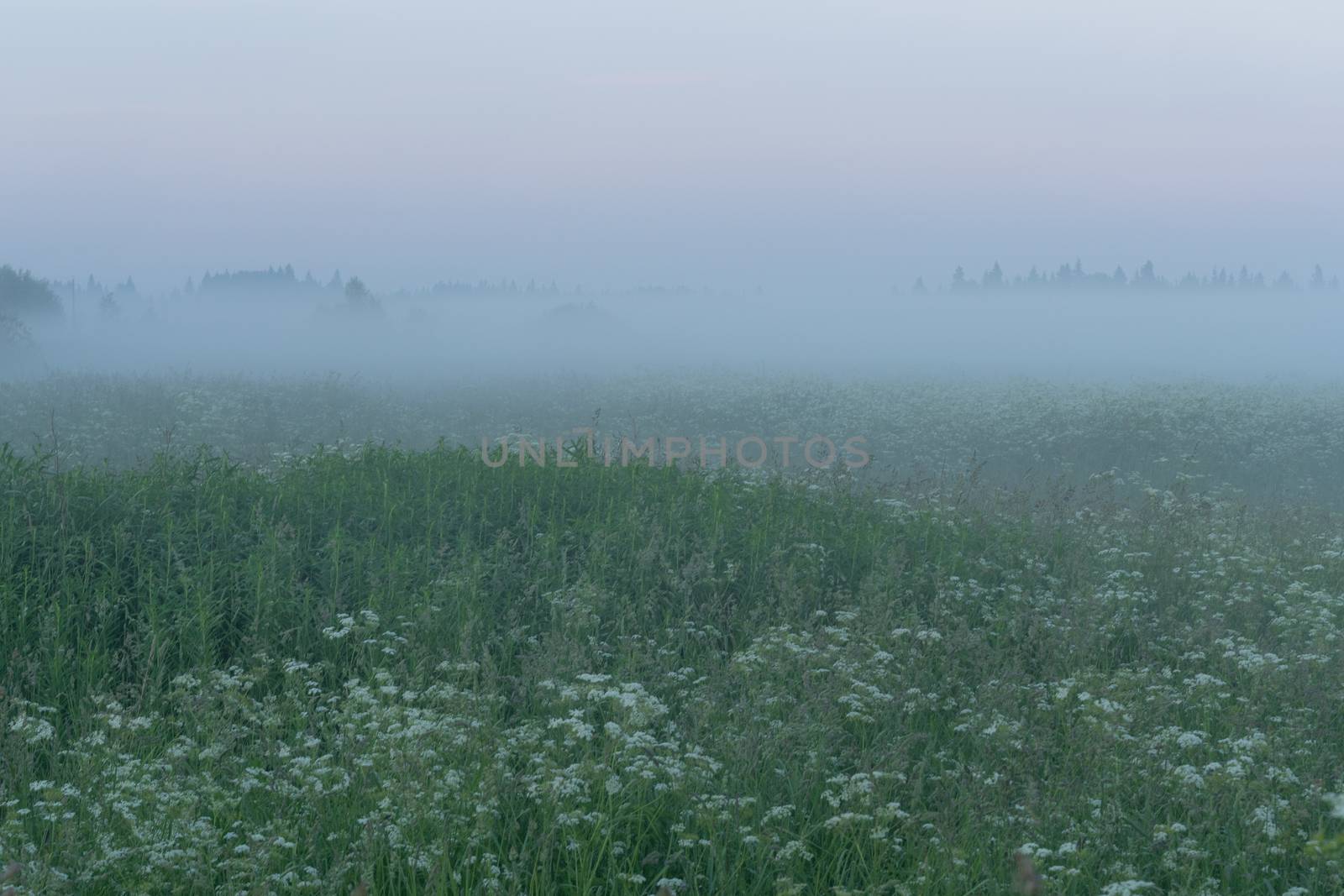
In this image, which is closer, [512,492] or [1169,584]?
[1169,584]

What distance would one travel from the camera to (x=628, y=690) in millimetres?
4945

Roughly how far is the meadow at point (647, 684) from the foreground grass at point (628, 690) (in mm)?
32

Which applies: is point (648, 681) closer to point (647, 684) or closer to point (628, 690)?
point (647, 684)

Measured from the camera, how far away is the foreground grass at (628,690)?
13.2 feet

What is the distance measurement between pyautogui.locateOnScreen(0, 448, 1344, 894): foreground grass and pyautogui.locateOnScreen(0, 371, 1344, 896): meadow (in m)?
0.03

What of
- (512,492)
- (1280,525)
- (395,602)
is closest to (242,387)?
(512,492)

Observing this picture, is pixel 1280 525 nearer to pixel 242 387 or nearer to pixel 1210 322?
pixel 242 387

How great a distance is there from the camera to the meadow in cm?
403

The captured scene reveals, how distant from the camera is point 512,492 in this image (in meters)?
9.09

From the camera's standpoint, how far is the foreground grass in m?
4.03

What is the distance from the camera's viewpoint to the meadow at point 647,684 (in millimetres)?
4027

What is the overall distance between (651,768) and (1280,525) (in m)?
10.0

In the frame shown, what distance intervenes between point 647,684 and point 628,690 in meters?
1.07

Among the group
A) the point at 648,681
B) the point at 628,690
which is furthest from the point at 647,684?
the point at 628,690
